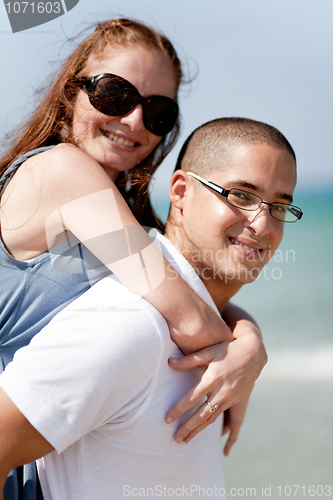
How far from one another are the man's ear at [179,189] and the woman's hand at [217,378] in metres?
0.89

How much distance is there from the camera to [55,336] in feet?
5.14

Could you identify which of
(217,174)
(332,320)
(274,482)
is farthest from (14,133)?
(332,320)

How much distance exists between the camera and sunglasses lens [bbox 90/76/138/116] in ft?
7.64

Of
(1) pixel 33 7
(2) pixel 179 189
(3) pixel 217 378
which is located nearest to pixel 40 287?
(3) pixel 217 378

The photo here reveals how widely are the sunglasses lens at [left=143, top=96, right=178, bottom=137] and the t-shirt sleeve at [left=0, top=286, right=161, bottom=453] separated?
4.10ft

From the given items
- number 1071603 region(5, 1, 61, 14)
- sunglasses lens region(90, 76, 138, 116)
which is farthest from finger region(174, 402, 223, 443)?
number 1071603 region(5, 1, 61, 14)

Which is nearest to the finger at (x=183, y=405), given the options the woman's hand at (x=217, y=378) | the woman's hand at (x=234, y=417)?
the woman's hand at (x=217, y=378)

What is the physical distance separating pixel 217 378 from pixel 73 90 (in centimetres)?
175

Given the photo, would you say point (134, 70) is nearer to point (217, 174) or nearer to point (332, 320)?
point (217, 174)

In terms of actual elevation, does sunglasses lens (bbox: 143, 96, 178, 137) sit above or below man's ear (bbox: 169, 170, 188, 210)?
above

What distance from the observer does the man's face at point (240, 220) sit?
7.80 ft

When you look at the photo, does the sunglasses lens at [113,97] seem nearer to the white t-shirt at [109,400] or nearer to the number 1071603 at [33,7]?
the number 1071603 at [33,7]

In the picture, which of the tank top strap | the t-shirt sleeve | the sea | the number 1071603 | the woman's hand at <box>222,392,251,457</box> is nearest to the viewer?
the t-shirt sleeve

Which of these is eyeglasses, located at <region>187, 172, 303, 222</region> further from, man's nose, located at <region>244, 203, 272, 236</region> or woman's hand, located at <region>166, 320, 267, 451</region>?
woman's hand, located at <region>166, 320, 267, 451</region>
